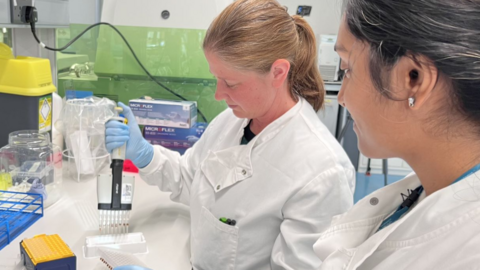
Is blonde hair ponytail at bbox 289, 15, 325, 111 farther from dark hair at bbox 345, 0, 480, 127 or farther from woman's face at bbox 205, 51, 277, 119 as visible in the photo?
dark hair at bbox 345, 0, 480, 127

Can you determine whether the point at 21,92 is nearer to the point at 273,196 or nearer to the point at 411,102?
the point at 273,196

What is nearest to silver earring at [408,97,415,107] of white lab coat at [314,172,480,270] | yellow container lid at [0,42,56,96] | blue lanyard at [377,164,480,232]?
white lab coat at [314,172,480,270]

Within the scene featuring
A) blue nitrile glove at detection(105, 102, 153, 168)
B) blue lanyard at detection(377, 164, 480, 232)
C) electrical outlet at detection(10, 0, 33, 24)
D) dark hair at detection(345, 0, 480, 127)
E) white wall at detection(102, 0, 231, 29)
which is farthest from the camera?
white wall at detection(102, 0, 231, 29)

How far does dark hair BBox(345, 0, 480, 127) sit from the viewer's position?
1.82 ft

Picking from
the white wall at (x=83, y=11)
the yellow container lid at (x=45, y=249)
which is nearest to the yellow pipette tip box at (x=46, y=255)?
the yellow container lid at (x=45, y=249)

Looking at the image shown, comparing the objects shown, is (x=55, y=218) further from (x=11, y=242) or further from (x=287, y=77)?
(x=287, y=77)

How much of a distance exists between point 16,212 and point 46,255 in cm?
31

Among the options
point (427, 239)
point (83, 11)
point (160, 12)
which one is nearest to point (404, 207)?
point (427, 239)

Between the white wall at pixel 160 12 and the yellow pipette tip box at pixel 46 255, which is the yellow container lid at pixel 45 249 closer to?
the yellow pipette tip box at pixel 46 255

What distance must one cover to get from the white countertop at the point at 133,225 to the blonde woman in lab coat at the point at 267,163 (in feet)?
0.26

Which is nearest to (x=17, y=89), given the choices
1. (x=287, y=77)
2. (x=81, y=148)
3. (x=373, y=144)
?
(x=81, y=148)

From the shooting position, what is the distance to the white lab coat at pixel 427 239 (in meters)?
0.58

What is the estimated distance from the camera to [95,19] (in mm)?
2764

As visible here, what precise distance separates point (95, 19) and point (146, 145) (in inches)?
66.5
